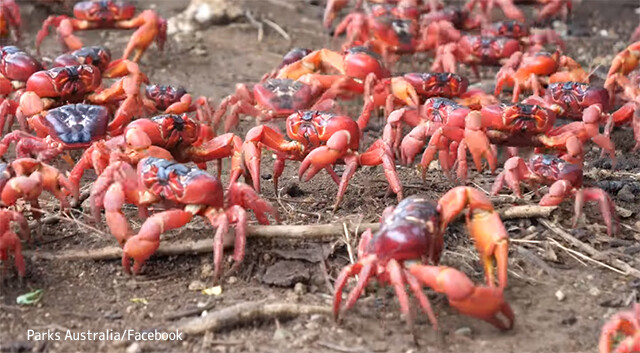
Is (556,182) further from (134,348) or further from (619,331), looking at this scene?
(134,348)

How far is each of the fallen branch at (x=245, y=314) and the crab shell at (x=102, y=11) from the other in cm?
650

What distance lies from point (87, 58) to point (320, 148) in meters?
3.41

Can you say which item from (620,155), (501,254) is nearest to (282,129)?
(620,155)

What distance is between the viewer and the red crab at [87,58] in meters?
8.40

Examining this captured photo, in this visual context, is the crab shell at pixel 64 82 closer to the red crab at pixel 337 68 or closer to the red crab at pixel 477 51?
the red crab at pixel 337 68

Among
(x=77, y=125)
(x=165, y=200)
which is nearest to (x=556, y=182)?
(x=165, y=200)

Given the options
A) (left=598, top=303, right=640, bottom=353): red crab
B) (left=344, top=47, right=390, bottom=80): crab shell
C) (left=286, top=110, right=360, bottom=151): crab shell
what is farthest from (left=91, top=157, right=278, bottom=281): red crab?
(left=344, top=47, right=390, bottom=80): crab shell

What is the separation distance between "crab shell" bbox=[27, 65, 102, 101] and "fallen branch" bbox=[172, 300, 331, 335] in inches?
135

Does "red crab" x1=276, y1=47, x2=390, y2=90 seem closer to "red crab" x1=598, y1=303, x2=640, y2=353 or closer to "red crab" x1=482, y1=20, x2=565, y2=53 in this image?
"red crab" x1=482, y1=20, x2=565, y2=53

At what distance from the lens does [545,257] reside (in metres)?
5.40

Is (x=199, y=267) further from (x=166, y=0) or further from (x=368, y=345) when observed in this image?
(x=166, y=0)

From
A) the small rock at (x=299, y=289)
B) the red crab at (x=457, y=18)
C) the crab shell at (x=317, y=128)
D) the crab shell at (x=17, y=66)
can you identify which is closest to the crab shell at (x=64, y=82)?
the crab shell at (x=17, y=66)

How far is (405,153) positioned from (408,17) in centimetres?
470

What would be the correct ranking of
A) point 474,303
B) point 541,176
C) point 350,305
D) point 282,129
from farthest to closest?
point 282,129, point 541,176, point 350,305, point 474,303
